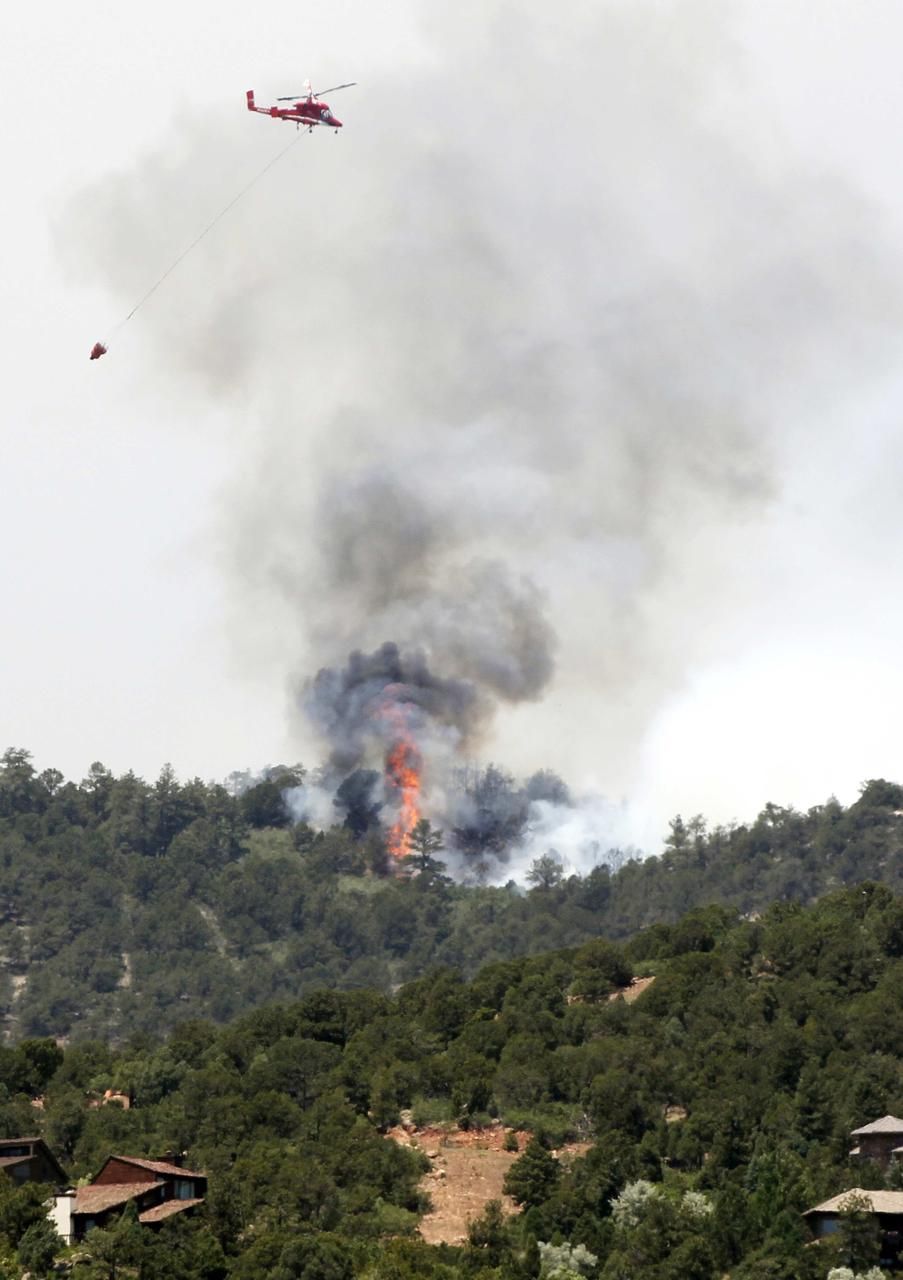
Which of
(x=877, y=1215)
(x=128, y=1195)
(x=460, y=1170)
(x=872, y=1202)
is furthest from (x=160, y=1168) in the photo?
(x=877, y=1215)

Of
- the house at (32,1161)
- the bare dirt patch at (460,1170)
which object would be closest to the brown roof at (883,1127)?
the bare dirt patch at (460,1170)

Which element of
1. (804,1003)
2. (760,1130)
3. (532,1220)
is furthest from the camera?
(804,1003)

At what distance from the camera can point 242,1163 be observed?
10638cm

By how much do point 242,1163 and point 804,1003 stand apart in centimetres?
4095

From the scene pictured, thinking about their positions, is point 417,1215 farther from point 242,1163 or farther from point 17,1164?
point 17,1164

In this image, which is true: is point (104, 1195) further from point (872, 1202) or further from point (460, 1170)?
point (872, 1202)

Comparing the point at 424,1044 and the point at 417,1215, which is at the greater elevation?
the point at 424,1044

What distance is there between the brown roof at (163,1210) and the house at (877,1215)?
25632 mm

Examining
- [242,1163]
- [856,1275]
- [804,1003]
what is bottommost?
[856,1275]

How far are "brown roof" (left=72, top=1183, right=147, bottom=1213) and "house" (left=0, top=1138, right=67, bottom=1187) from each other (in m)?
6.89

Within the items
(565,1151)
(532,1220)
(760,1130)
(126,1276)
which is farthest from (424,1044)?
(126,1276)

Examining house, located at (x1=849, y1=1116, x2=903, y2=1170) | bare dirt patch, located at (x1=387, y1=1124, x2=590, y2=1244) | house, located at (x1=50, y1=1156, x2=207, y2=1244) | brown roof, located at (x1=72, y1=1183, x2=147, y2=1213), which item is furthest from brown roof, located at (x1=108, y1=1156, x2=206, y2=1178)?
house, located at (x1=849, y1=1116, x2=903, y2=1170)

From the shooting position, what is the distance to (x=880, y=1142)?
111500 mm

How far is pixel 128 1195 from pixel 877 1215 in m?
30.5
